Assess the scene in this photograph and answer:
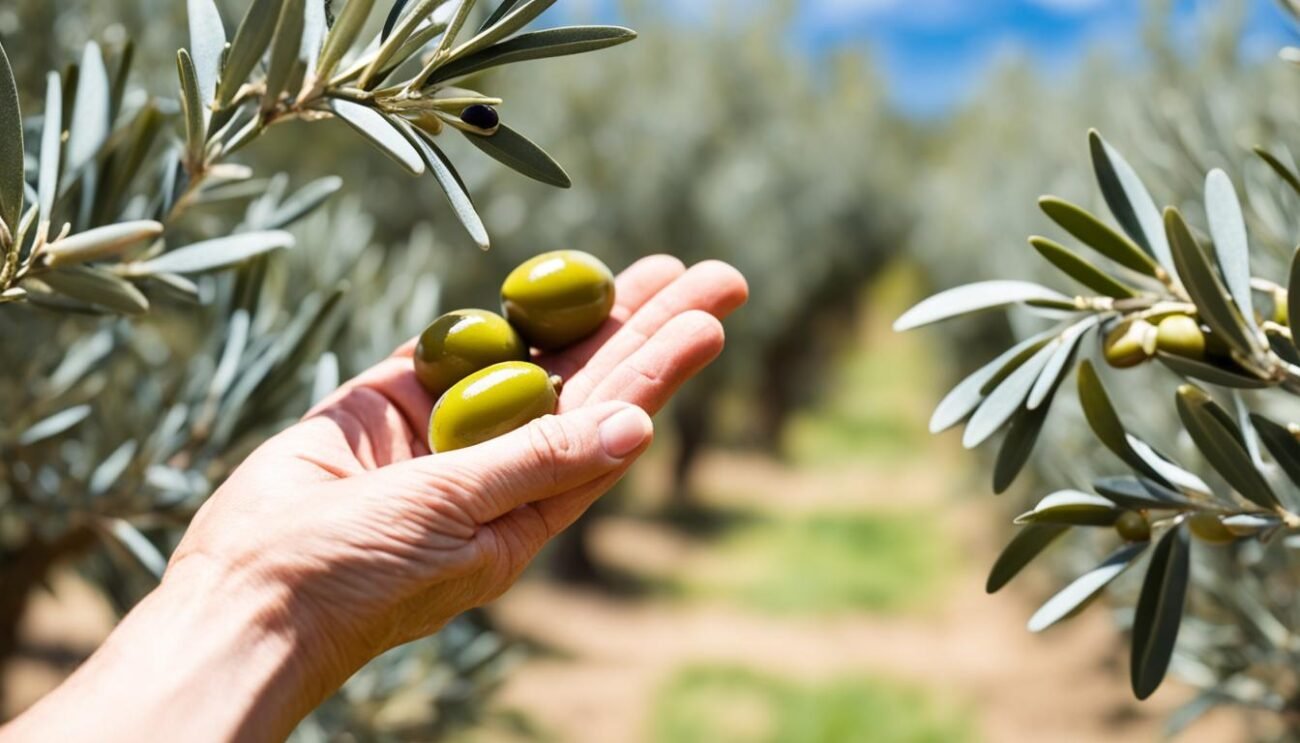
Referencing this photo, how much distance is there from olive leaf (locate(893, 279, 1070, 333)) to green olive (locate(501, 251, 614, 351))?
565 mm

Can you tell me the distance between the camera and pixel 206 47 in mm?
1134

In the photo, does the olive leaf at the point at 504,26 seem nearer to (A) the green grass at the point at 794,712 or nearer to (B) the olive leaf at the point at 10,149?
(B) the olive leaf at the point at 10,149

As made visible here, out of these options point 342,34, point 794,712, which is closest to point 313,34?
point 342,34

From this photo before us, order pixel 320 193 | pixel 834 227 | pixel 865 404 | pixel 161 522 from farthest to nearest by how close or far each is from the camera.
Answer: pixel 865 404 < pixel 834 227 < pixel 161 522 < pixel 320 193

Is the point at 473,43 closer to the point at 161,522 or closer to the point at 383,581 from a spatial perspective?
the point at 383,581

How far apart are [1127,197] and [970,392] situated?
27 cm

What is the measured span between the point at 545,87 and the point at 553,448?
6610 mm

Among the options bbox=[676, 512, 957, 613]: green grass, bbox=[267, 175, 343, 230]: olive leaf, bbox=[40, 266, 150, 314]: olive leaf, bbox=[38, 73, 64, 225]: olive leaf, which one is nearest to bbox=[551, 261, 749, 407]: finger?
bbox=[267, 175, 343, 230]: olive leaf

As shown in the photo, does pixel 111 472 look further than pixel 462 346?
Yes

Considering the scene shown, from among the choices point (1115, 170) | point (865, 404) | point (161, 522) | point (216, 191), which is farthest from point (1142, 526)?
point (865, 404)

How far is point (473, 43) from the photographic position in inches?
41.4

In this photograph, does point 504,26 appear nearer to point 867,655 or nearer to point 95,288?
point 95,288

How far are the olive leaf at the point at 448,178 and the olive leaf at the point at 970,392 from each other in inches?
20.7

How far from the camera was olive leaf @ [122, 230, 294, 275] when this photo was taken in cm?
136
